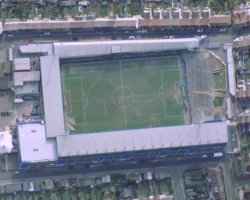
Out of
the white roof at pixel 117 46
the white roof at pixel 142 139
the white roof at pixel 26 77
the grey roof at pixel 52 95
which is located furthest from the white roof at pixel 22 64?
the white roof at pixel 142 139

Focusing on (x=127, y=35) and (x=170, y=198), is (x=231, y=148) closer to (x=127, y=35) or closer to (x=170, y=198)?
(x=170, y=198)

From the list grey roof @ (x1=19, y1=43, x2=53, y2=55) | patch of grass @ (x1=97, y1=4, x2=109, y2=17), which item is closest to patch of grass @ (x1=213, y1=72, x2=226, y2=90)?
patch of grass @ (x1=97, y1=4, x2=109, y2=17)

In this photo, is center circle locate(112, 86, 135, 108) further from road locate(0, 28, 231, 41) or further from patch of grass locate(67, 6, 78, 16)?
patch of grass locate(67, 6, 78, 16)

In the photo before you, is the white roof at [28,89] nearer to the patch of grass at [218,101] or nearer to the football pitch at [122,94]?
the football pitch at [122,94]

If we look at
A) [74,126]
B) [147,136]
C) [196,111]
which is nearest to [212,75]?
[196,111]

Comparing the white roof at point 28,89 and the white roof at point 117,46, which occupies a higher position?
the white roof at point 117,46

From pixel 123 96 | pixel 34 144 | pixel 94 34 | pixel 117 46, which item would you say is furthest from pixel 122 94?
pixel 34 144

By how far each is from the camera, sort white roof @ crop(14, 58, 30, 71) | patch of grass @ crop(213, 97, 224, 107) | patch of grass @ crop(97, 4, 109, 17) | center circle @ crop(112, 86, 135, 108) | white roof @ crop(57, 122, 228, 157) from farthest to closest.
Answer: patch of grass @ crop(213, 97, 224, 107) < patch of grass @ crop(97, 4, 109, 17) < center circle @ crop(112, 86, 135, 108) < white roof @ crop(14, 58, 30, 71) < white roof @ crop(57, 122, 228, 157)
